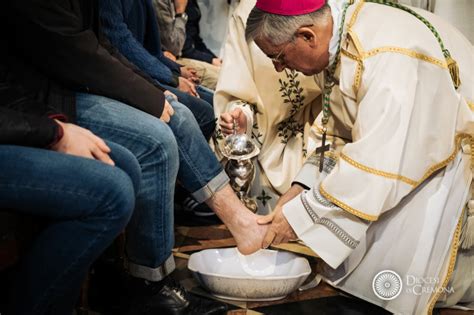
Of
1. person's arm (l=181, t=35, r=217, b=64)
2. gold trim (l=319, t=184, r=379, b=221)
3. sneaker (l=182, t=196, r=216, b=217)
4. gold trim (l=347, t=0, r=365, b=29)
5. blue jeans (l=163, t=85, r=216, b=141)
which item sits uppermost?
gold trim (l=347, t=0, r=365, b=29)

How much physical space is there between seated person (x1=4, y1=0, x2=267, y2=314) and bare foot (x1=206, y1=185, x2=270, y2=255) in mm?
284

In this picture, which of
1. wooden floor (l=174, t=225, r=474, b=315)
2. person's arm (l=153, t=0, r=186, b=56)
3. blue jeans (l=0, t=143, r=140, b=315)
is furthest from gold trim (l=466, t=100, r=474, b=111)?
person's arm (l=153, t=0, r=186, b=56)

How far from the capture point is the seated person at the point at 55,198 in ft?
4.98

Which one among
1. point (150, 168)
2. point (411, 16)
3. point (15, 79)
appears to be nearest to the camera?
point (15, 79)

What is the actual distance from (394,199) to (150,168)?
0.86m

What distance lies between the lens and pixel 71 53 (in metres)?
1.95

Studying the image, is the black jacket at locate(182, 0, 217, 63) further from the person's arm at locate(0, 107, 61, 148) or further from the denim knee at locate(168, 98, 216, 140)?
the person's arm at locate(0, 107, 61, 148)

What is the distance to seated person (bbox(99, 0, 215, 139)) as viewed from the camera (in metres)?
3.02

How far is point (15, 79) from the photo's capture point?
5.99 feet

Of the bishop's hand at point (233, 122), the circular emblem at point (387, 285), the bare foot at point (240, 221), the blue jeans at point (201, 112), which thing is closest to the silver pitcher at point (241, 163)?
the bishop's hand at point (233, 122)

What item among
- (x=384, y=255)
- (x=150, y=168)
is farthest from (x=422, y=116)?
(x=150, y=168)

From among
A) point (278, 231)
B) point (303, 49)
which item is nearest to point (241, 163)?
point (278, 231)

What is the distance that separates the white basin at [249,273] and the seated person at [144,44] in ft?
3.04

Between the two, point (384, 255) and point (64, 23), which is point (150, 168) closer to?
point (64, 23)
